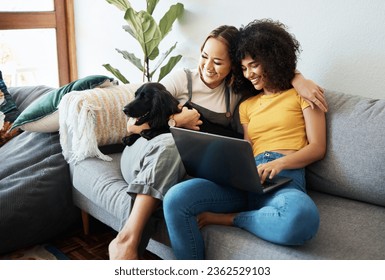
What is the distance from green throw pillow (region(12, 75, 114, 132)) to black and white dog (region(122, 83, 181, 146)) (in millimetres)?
473

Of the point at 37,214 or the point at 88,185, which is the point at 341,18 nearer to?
the point at 88,185

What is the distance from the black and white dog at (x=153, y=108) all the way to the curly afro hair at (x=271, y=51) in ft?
1.03

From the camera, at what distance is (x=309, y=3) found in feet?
6.61

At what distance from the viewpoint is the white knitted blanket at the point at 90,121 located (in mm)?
1970

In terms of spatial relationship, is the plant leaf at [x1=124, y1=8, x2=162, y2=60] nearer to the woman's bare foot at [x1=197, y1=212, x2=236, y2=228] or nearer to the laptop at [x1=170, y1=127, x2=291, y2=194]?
the laptop at [x1=170, y1=127, x2=291, y2=194]

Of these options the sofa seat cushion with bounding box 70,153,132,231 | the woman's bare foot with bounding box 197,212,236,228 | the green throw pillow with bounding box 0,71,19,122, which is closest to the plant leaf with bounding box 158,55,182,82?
the sofa seat cushion with bounding box 70,153,132,231

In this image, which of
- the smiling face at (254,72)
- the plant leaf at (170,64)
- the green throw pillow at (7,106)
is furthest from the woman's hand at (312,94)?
the green throw pillow at (7,106)

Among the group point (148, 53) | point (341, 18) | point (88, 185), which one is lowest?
point (88, 185)

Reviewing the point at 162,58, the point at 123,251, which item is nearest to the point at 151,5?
the point at 162,58

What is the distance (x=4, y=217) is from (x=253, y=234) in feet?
3.31

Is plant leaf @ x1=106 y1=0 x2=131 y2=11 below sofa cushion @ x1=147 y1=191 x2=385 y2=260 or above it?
above

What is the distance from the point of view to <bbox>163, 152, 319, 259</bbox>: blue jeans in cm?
134

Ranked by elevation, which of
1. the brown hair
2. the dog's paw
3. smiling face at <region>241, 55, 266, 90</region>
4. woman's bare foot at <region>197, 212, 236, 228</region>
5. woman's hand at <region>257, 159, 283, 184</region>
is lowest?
woman's bare foot at <region>197, 212, 236, 228</region>
